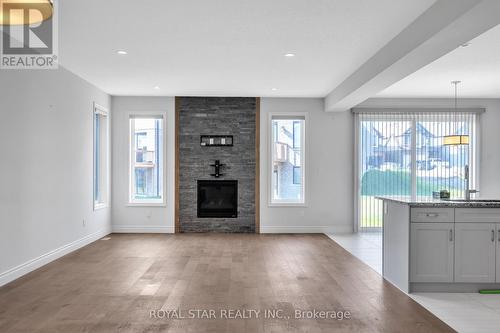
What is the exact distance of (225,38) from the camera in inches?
192

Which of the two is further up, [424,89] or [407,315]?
[424,89]

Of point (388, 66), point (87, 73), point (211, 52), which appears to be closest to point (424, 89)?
point (388, 66)

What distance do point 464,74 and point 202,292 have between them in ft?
17.4

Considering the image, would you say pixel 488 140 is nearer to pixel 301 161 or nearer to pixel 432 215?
pixel 301 161

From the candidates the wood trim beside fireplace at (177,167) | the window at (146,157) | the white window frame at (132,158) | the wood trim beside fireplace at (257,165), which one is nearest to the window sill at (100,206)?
the white window frame at (132,158)

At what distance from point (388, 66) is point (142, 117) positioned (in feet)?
17.6

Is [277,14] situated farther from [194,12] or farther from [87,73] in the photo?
[87,73]

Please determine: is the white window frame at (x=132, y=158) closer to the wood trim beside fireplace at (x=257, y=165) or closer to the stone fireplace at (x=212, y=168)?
the stone fireplace at (x=212, y=168)

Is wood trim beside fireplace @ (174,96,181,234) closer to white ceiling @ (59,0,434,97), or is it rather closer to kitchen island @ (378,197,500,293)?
white ceiling @ (59,0,434,97)

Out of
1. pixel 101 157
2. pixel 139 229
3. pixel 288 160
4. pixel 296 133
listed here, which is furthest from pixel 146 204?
pixel 296 133

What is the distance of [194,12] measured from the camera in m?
4.11

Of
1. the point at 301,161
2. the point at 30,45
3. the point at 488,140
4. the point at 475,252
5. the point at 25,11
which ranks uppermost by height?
the point at 30,45

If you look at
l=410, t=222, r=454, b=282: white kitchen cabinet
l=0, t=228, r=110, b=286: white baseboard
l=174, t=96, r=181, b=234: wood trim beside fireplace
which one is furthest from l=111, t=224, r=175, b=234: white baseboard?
A: l=410, t=222, r=454, b=282: white kitchen cabinet

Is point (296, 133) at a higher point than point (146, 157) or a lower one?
higher
